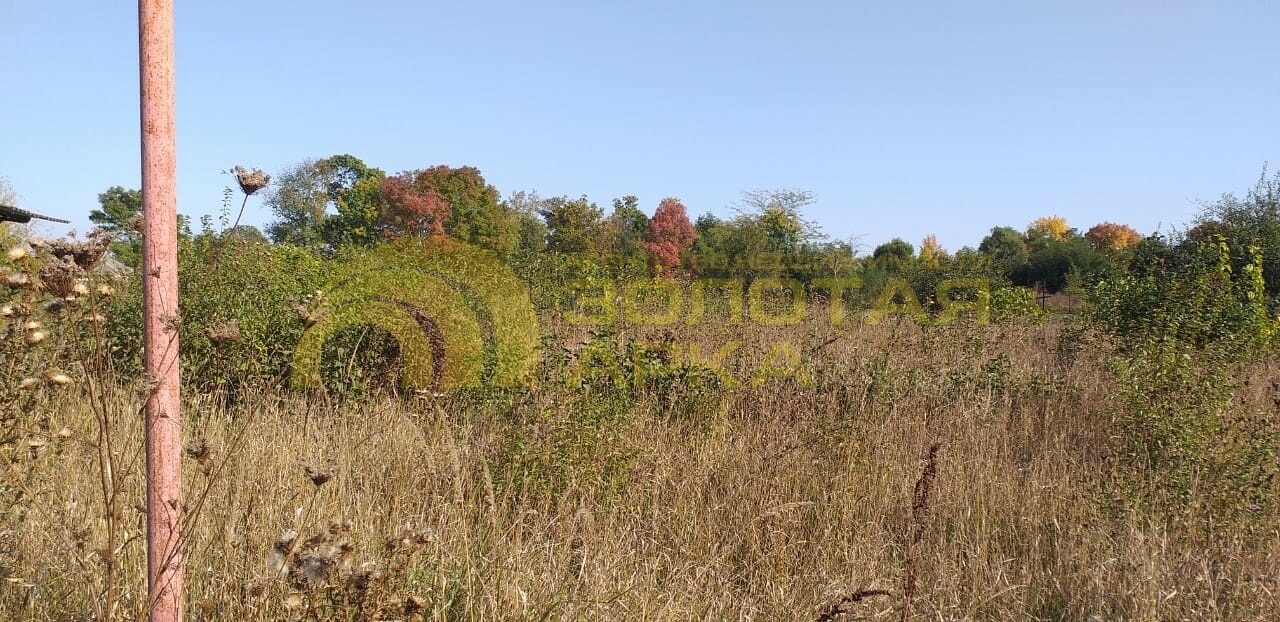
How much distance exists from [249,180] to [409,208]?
34082 millimetres

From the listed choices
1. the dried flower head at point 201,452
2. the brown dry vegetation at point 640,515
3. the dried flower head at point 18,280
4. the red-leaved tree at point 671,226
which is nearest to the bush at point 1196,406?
the brown dry vegetation at point 640,515

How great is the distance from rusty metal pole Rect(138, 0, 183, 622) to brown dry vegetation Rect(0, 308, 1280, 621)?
0.11 metres

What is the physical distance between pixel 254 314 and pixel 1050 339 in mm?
7944

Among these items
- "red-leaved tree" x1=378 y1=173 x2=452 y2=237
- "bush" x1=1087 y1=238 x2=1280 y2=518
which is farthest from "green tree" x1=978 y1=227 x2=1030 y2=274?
"red-leaved tree" x1=378 y1=173 x2=452 y2=237

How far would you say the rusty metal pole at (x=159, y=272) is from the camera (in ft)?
3.98

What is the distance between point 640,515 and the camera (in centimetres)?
309

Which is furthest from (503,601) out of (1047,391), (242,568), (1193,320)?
(1193,320)

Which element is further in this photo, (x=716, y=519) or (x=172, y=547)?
(x=716, y=519)

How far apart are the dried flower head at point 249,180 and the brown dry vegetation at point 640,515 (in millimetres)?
427

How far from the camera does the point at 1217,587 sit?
8.34 ft

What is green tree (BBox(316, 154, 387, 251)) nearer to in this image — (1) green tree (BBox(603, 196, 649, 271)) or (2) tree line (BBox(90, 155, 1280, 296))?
(2) tree line (BBox(90, 155, 1280, 296))

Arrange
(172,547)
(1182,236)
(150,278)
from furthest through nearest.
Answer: (1182,236) < (172,547) < (150,278)

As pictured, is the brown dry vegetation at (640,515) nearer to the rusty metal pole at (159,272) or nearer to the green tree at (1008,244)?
the rusty metal pole at (159,272)

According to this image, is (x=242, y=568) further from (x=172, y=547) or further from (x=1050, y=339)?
(x=1050, y=339)
